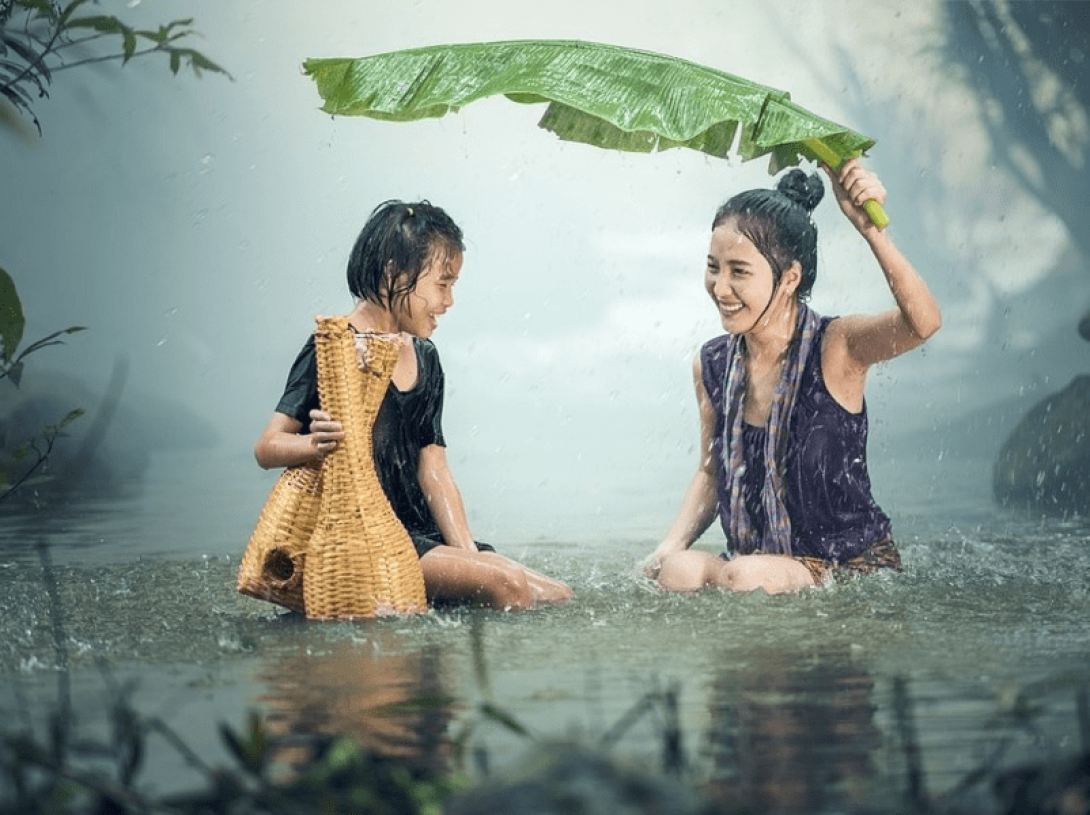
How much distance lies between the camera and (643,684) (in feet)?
9.21

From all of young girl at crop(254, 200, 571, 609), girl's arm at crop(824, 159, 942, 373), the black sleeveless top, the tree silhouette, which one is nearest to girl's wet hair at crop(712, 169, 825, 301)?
girl's arm at crop(824, 159, 942, 373)

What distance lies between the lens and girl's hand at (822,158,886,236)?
3.83 meters

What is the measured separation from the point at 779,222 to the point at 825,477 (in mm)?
661

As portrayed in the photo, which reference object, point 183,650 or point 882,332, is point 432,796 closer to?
point 183,650

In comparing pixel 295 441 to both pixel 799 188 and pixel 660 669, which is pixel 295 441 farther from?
pixel 799 188

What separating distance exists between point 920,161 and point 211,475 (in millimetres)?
4176

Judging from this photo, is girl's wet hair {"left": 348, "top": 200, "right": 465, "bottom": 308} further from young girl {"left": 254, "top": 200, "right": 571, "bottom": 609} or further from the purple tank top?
the purple tank top

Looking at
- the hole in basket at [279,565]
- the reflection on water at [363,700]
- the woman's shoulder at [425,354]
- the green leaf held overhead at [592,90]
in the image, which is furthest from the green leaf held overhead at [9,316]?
the green leaf held overhead at [592,90]

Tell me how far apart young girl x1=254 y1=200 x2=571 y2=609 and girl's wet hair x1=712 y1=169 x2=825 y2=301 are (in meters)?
0.73

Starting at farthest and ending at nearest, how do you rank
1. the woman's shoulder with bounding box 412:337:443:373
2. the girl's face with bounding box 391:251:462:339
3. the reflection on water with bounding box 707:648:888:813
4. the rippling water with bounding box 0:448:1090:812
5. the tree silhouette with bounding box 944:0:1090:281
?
the tree silhouette with bounding box 944:0:1090:281 → the woman's shoulder with bounding box 412:337:443:373 → the girl's face with bounding box 391:251:462:339 → the rippling water with bounding box 0:448:1090:812 → the reflection on water with bounding box 707:648:888:813

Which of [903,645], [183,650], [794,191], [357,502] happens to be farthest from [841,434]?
[183,650]

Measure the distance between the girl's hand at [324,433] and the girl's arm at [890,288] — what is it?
130 cm

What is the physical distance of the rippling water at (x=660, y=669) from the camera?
212 centimetres

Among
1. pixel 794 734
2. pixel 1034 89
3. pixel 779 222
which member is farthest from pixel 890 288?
pixel 1034 89
